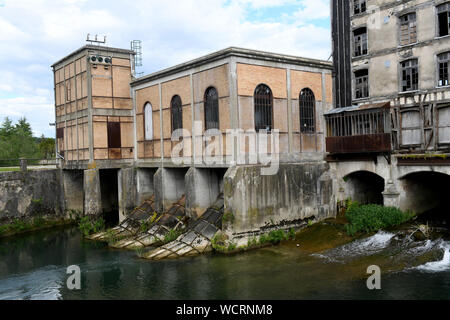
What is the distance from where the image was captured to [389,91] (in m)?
20.3

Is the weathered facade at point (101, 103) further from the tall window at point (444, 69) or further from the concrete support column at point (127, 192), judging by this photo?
the tall window at point (444, 69)

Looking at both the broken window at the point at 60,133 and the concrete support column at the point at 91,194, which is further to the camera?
the broken window at the point at 60,133

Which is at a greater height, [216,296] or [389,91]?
[389,91]

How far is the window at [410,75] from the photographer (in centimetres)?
1931

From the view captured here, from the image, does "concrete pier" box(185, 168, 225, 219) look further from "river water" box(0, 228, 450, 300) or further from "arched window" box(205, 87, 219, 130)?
"river water" box(0, 228, 450, 300)

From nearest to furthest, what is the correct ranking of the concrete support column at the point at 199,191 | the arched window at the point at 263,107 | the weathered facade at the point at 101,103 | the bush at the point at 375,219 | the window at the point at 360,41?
the bush at the point at 375,219 → the arched window at the point at 263,107 → the concrete support column at the point at 199,191 → the window at the point at 360,41 → the weathered facade at the point at 101,103

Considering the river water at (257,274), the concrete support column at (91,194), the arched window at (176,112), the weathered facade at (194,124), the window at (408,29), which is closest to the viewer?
the river water at (257,274)

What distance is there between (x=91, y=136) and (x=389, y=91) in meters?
18.1

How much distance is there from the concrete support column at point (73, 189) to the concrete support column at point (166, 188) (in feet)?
28.7

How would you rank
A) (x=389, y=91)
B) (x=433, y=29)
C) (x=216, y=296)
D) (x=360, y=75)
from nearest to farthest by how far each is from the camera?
(x=216, y=296), (x=433, y=29), (x=389, y=91), (x=360, y=75)

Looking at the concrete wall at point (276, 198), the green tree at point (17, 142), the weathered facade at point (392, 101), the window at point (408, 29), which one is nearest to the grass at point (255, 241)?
the concrete wall at point (276, 198)

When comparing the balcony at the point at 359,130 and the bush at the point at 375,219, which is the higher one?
the balcony at the point at 359,130
